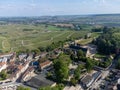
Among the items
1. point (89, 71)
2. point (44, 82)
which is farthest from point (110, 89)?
point (44, 82)

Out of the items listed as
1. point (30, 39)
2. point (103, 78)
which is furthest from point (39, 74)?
point (30, 39)

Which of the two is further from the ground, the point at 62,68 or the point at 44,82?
the point at 62,68

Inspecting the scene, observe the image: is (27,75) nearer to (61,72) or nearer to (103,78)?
(61,72)

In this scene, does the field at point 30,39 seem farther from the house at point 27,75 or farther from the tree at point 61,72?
the tree at point 61,72

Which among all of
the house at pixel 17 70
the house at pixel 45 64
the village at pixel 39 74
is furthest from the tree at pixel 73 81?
the house at pixel 17 70

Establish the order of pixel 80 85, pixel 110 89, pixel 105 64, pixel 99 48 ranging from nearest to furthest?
pixel 110 89
pixel 80 85
pixel 105 64
pixel 99 48

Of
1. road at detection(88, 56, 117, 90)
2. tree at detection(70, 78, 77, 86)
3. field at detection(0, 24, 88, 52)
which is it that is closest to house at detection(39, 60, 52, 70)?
tree at detection(70, 78, 77, 86)

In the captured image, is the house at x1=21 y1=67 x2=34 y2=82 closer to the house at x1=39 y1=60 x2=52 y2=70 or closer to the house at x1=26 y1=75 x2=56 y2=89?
the house at x1=26 y1=75 x2=56 y2=89

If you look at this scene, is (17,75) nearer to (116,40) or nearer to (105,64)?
(105,64)
